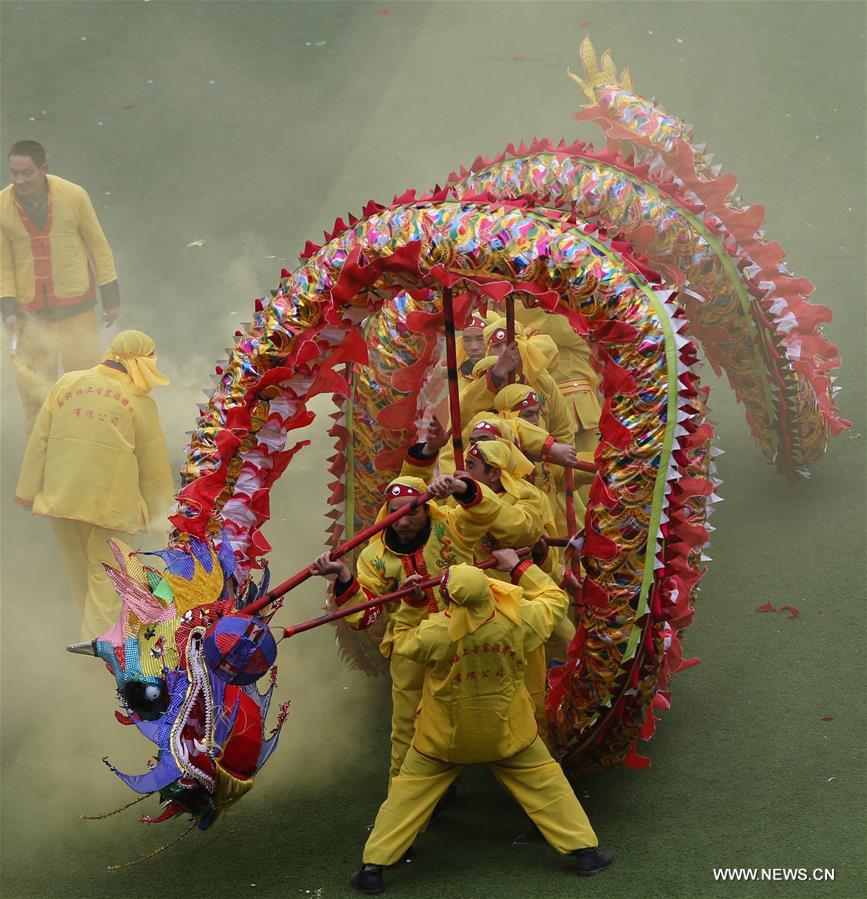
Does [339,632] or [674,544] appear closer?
[674,544]

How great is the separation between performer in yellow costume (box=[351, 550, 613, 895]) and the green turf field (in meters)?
0.19

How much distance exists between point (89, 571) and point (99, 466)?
22.1 inches

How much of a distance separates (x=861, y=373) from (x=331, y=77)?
6315 mm

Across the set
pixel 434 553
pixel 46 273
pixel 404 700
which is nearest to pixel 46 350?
pixel 46 273

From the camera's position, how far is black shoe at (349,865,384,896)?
4.74 metres

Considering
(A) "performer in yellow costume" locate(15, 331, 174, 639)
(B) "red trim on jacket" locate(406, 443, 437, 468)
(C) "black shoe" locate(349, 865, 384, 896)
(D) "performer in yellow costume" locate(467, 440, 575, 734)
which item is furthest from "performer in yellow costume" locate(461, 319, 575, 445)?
(C) "black shoe" locate(349, 865, 384, 896)

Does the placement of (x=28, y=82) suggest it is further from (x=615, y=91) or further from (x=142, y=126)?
(x=615, y=91)

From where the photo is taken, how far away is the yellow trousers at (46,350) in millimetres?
8469

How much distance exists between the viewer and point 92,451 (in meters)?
6.55

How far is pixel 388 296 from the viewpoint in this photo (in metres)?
5.34

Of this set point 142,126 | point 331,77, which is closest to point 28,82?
point 142,126

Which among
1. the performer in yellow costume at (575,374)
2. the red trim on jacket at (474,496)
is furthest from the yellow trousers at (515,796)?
the performer in yellow costume at (575,374)

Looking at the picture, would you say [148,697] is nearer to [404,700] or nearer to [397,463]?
[404,700]

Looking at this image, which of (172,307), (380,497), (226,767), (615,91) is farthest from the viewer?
(172,307)
